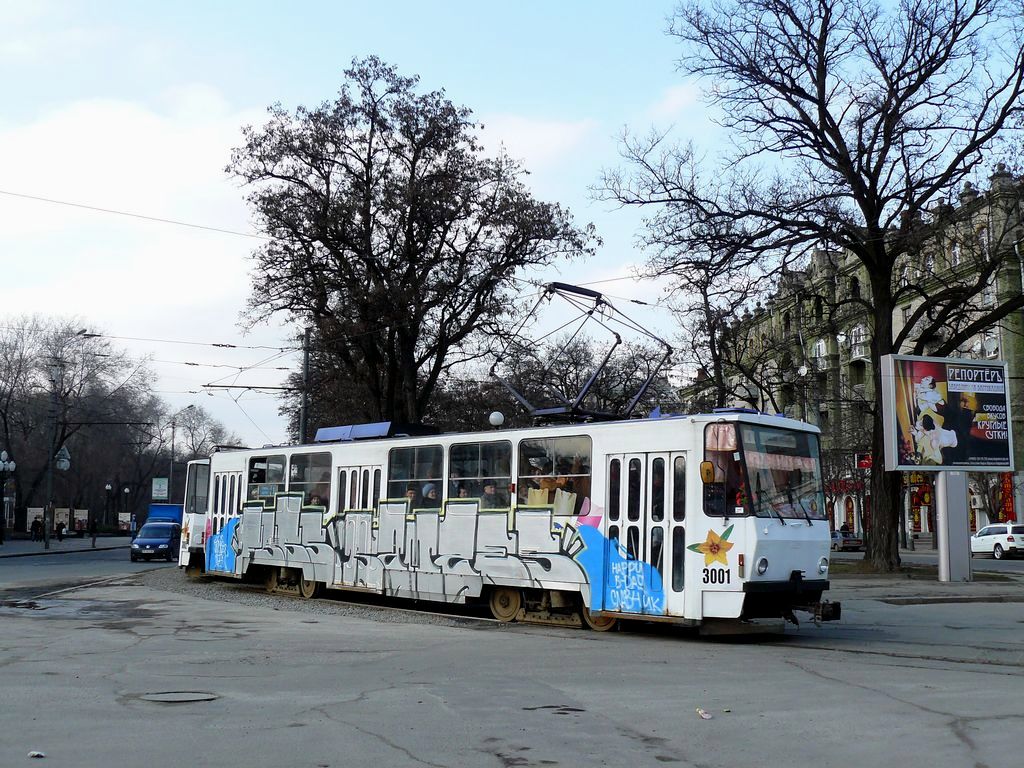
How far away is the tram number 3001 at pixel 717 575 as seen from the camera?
538 inches

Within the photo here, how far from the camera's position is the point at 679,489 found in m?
14.3

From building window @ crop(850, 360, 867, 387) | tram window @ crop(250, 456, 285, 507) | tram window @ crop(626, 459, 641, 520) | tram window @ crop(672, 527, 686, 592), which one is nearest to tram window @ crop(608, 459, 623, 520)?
tram window @ crop(626, 459, 641, 520)

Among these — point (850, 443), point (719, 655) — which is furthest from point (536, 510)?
point (850, 443)

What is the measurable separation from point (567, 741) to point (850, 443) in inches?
2022

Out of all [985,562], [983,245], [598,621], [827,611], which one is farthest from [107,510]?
[827,611]

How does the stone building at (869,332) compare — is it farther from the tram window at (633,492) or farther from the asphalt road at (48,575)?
the asphalt road at (48,575)

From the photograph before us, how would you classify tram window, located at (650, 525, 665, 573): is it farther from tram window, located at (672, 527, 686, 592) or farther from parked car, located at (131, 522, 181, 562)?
parked car, located at (131, 522, 181, 562)

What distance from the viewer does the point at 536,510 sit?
53.2 feet

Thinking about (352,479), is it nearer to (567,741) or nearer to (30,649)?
(30,649)

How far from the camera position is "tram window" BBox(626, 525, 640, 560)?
14695mm

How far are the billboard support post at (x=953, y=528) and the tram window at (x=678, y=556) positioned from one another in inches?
634

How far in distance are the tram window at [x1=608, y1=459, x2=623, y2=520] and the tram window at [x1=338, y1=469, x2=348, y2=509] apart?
22.5 ft

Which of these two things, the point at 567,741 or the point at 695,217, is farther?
the point at 695,217

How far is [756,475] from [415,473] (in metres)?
6.75
